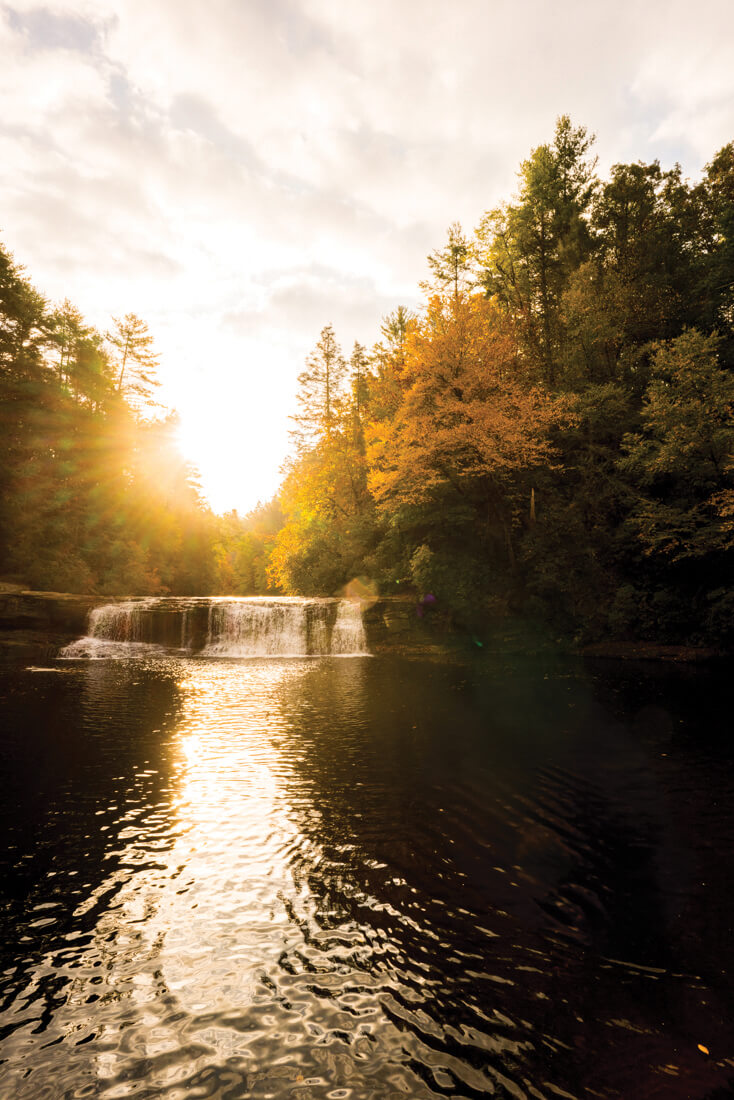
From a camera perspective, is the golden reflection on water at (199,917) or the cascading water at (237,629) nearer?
the golden reflection on water at (199,917)

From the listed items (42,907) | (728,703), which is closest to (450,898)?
(42,907)

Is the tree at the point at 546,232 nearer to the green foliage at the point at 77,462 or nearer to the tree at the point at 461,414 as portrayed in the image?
the tree at the point at 461,414

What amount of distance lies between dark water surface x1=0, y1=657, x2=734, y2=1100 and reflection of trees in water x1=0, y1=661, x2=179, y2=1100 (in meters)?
0.03

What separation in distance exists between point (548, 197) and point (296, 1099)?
37.8 m

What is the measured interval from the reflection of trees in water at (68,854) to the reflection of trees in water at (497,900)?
5.22 ft

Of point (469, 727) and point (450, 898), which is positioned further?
point (469, 727)

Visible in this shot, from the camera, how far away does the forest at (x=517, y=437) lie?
19.3 metres

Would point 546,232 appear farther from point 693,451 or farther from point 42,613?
point 42,613

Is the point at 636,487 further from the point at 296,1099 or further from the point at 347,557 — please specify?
the point at 296,1099

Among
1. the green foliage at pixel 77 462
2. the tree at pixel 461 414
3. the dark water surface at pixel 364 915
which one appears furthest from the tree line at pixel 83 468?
the dark water surface at pixel 364 915

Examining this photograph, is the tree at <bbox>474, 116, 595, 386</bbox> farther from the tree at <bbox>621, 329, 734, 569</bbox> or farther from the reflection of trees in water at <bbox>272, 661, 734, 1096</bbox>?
the reflection of trees in water at <bbox>272, 661, 734, 1096</bbox>

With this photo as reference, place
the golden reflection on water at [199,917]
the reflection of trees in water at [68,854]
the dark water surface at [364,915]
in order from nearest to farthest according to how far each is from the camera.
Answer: the dark water surface at [364,915] → the golden reflection on water at [199,917] → the reflection of trees in water at [68,854]

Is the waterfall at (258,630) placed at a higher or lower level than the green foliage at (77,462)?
lower

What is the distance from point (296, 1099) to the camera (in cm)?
286
